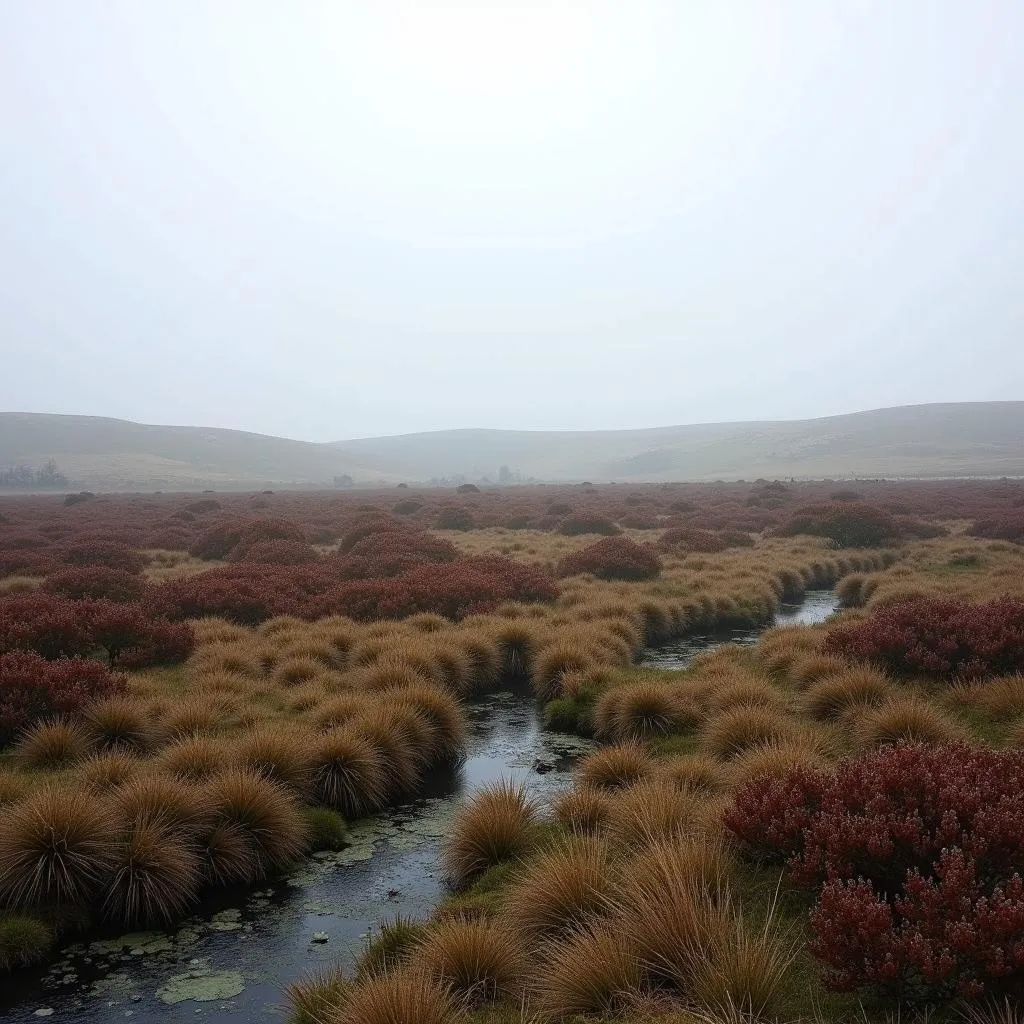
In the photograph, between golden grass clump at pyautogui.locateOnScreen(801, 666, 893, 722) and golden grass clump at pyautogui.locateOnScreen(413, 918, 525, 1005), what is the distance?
6.60m

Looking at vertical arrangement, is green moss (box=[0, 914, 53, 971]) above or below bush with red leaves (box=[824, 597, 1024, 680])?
below

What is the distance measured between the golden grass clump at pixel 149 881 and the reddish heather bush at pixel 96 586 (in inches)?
456

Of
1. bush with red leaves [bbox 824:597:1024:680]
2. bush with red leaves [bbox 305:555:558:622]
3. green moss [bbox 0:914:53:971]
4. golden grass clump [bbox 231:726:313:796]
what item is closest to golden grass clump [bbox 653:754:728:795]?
golden grass clump [bbox 231:726:313:796]

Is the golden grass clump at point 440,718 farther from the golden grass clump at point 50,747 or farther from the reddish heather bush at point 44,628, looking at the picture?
the reddish heather bush at point 44,628

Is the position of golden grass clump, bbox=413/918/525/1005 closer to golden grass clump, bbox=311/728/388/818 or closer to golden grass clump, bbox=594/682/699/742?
golden grass clump, bbox=311/728/388/818

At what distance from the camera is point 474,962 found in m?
5.28

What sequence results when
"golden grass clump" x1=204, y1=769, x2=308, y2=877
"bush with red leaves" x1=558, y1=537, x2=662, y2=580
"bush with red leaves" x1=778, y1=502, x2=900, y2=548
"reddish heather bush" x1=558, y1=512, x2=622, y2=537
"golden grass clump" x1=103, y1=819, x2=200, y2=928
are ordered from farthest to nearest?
"reddish heather bush" x1=558, y1=512, x2=622, y2=537
"bush with red leaves" x1=778, y1=502, x2=900, y2=548
"bush with red leaves" x1=558, y1=537, x2=662, y2=580
"golden grass clump" x1=204, y1=769, x2=308, y2=877
"golden grass clump" x1=103, y1=819, x2=200, y2=928

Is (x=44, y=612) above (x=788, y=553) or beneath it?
above

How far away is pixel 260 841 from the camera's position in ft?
25.1

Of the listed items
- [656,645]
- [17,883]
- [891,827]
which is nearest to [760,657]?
[656,645]

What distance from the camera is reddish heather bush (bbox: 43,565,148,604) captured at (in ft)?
56.2

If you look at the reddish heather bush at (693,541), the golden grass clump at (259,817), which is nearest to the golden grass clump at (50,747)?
the golden grass clump at (259,817)

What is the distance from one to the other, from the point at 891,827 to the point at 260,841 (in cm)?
614

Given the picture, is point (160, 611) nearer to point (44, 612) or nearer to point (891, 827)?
point (44, 612)
